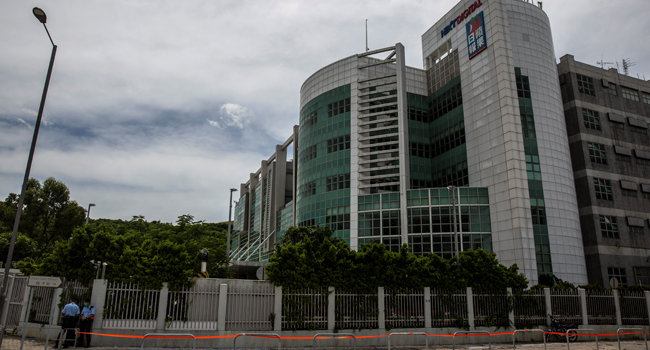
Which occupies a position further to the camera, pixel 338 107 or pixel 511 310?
pixel 338 107

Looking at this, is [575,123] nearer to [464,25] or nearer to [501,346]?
[464,25]

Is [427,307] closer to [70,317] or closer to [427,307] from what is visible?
[427,307]

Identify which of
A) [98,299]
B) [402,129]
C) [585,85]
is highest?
[585,85]

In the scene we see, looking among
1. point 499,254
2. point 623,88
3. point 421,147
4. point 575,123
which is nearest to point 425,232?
point 499,254

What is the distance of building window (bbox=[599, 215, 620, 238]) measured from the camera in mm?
44375

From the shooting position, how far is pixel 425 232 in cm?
4534

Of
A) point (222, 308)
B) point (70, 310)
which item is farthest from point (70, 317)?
point (222, 308)

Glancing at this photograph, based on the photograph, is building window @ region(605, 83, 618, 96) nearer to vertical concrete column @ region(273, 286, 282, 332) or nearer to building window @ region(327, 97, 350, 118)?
building window @ region(327, 97, 350, 118)

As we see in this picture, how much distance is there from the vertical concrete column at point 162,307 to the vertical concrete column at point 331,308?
7.02 metres

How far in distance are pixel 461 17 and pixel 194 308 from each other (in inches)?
1864

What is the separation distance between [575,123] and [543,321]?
3372cm

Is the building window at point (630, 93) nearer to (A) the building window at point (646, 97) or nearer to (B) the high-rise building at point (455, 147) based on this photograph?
(A) the building window at point (646, 97)

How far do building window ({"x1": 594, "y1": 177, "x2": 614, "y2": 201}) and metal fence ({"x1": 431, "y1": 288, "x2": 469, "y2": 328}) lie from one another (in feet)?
113

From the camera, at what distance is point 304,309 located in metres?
18.6
